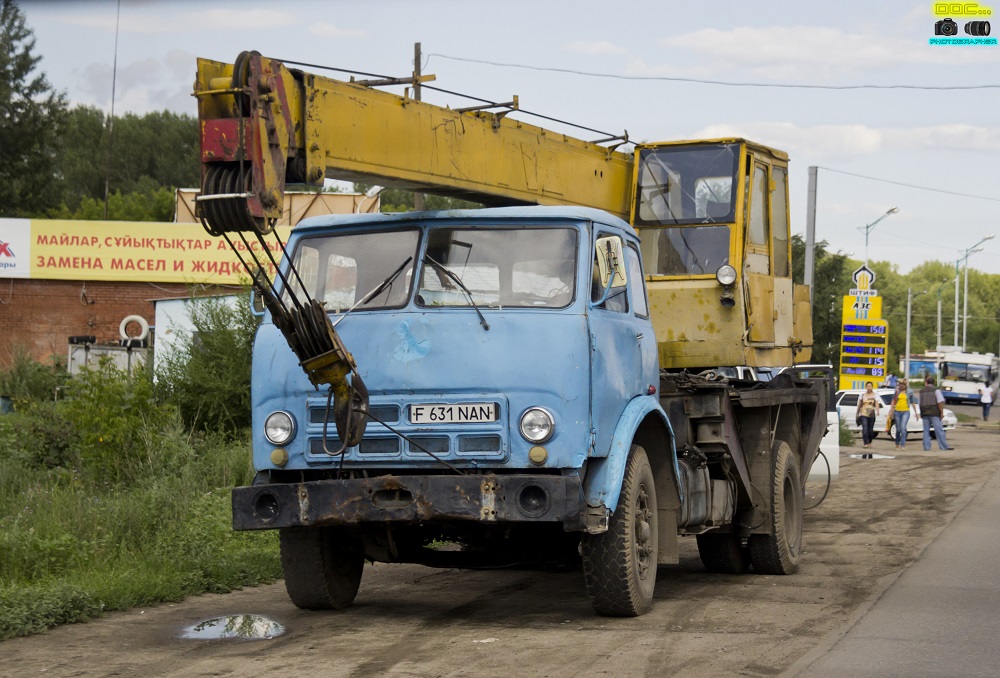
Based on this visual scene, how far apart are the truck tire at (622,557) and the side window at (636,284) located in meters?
1.09

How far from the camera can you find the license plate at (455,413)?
311 inches

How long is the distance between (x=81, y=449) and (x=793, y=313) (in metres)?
9.05

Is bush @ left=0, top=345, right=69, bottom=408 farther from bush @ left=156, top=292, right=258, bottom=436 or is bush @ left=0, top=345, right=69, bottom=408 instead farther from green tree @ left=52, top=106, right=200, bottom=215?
green tree @ left=52, top=106, right=200, bottom=215

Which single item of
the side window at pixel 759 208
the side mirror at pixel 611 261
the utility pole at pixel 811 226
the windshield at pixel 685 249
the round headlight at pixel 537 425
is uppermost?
the utility pole at pixel 811 226

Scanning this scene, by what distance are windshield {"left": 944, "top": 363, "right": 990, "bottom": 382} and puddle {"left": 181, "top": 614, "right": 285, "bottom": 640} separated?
79749 mm

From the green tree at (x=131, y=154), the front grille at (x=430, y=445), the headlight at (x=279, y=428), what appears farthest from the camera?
the green tree at (x=131, y=154)

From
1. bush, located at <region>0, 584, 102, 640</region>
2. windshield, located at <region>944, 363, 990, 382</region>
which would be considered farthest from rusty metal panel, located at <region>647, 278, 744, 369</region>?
windshield, located at <region>944, 363, 990, 382</region>

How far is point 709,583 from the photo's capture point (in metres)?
10.9

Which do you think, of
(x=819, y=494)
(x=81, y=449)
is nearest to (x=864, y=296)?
(x=819, y=494)

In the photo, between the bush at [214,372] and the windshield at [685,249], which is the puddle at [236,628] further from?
the bush at [214,372]

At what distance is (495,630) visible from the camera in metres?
8.22

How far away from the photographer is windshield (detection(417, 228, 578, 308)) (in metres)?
8.34

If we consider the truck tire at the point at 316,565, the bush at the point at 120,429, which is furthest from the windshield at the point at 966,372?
the truck tire at the point at 316,565

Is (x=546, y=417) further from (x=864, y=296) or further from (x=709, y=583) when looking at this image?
(x=864, y=296)
